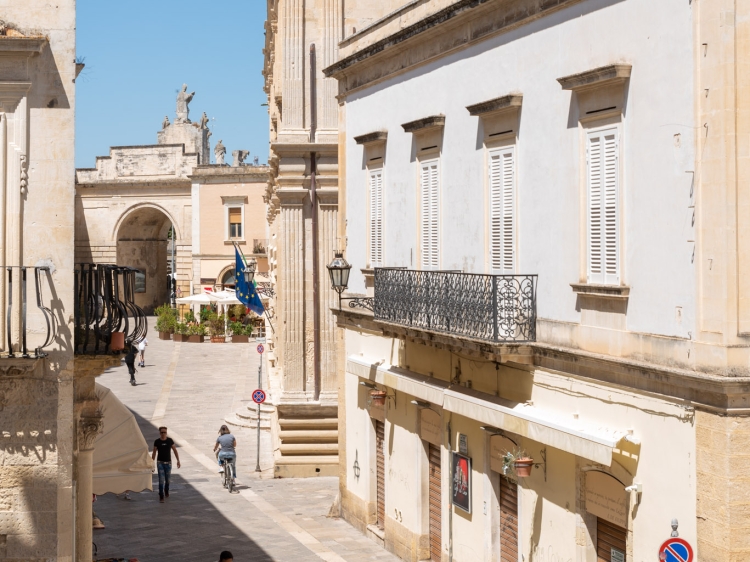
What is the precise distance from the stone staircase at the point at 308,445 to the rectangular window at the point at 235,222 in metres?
34.2

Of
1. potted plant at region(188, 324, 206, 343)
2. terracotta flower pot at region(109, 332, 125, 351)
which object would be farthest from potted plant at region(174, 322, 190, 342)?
terracotta flower pot at region(109, 332, 125, 351)

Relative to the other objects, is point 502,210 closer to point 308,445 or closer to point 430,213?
point 430,213

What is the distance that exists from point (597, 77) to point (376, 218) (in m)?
7.27

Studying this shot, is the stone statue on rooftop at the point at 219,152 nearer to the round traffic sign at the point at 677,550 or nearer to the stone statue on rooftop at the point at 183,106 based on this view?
the stone statue on rooftop at the point at 183,106

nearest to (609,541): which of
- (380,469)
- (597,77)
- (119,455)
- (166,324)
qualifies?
(597,77)

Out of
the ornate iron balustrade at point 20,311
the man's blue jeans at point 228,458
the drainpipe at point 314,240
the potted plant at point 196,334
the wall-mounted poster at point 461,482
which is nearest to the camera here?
the ornate iron balustrade at point 20,311

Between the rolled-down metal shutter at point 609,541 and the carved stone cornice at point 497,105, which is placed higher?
the carved stone cornice at point 497,105

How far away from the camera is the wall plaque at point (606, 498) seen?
11.1 m

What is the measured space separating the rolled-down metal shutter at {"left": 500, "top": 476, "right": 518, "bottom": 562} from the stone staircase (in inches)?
399

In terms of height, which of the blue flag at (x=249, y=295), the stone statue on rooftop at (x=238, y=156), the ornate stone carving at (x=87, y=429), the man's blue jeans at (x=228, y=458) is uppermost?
the stone statue on rooftop at (x=238, y=156)

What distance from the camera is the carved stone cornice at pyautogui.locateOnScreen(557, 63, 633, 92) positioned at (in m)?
11.0

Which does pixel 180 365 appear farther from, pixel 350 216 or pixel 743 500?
pixel 743 500

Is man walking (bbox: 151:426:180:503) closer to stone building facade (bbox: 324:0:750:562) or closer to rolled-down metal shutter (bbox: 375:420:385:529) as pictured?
stone building facade (bbox: 324:0:750:562)

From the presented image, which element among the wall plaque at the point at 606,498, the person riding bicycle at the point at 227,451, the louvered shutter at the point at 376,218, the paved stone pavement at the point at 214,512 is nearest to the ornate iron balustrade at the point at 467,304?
the wall plaque at the point at 606,498
